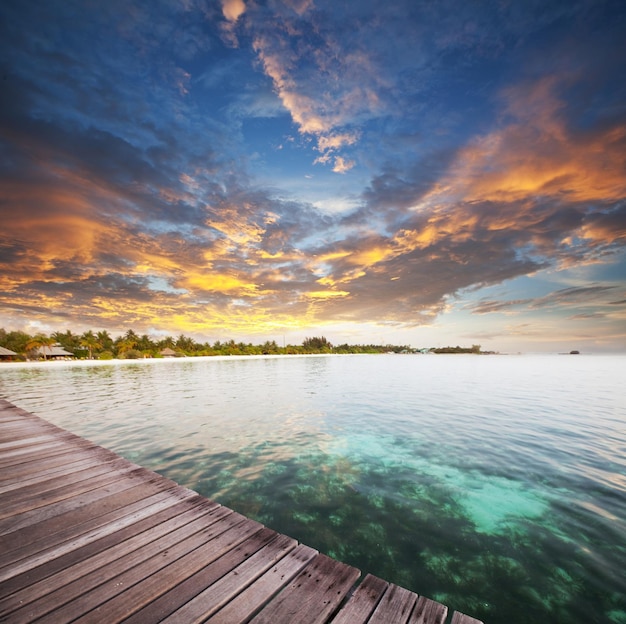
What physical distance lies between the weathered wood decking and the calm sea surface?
2.19 metres

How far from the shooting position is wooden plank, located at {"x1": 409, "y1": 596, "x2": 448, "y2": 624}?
2643 mm

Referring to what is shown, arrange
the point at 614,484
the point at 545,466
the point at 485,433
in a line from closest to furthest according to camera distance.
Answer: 1. the point at 614,484
2. the point at 545,466
3. the point at 485,433

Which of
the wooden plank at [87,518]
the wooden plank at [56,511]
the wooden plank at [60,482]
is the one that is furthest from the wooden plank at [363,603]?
the wooden plank at [60,482]

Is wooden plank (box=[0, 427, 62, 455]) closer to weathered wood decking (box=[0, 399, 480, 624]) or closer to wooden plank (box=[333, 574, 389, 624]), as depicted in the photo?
→ weathered wood decking (box=[0, 399, 480, 624])

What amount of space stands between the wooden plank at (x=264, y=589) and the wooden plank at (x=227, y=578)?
62 mm

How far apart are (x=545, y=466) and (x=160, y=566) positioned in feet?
37.4

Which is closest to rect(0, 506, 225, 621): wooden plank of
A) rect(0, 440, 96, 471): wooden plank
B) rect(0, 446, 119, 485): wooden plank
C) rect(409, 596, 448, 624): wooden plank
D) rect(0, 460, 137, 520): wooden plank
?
rect(0, 460, 137, 520): wooden plank

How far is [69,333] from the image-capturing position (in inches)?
4213

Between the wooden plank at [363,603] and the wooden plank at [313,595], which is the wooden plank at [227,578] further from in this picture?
the wooden plank at [363,603]

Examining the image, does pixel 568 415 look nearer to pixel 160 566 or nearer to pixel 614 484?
pixel 614 484

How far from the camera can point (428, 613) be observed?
2.72 metres

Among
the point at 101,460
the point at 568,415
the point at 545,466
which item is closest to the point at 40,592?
the point at 101,460

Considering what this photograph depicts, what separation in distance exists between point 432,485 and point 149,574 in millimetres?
7381

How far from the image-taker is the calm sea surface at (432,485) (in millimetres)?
4758
